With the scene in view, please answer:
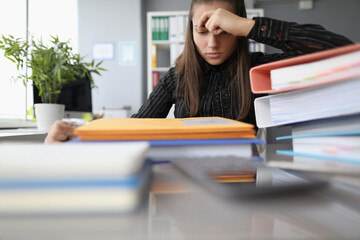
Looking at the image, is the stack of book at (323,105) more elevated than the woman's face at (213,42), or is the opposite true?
the woman's face at (213,42)

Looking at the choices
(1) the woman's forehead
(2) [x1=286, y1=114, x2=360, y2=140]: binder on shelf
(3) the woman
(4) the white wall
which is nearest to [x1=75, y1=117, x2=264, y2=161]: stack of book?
(2) [x1=286, y1=114, x2=360, y2=140]: binder on shelf

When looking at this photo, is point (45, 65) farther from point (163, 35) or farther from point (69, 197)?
point (163, 35)

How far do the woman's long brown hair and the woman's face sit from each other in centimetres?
3

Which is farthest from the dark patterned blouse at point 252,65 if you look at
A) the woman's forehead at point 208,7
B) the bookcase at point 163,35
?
the bookcase at point 163,35

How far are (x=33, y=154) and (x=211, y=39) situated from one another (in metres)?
0.95

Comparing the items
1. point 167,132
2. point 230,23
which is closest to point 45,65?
point 230,23

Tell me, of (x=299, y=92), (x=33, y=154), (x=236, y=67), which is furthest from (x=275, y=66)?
(x=236, y=67)

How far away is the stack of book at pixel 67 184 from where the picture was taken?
7.7 inches

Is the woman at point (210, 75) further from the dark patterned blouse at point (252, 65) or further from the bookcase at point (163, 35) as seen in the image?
the bookcase at point (163, 35)

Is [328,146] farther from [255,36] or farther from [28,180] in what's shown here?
[255,36]

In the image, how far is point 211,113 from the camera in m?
1.19

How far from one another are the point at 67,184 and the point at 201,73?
1089mm

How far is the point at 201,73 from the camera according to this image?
1.24 metres

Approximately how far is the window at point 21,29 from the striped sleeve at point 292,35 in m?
1.19
